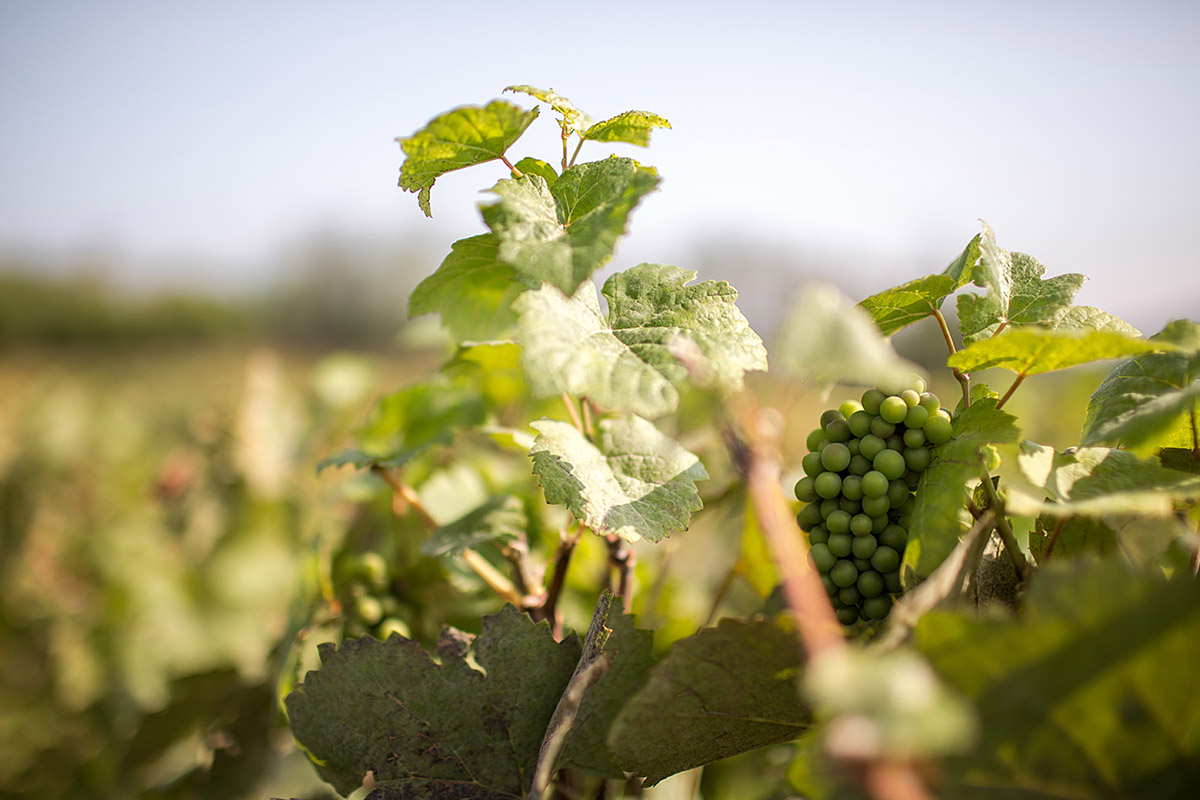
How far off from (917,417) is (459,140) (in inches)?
15.8

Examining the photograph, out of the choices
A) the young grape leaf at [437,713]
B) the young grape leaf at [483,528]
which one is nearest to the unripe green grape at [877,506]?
the young grape leaf at [437,713]

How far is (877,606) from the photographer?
20.4 inches

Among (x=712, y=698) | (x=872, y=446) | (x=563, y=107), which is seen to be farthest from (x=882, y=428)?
(x=563, y=107)

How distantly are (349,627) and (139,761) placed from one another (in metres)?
→ 0.48

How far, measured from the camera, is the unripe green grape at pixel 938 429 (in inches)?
20.0

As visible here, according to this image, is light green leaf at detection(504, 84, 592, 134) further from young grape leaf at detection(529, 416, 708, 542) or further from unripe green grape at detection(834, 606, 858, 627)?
unripe green grape at detection(834, 606, 858, 627)

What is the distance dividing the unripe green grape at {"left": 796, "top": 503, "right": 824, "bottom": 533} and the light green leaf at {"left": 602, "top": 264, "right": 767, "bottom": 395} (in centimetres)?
15

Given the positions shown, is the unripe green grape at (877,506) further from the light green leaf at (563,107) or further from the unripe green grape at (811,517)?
the light green leaf at (563,107)

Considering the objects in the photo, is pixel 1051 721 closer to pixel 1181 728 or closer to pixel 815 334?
pixel 1181 728

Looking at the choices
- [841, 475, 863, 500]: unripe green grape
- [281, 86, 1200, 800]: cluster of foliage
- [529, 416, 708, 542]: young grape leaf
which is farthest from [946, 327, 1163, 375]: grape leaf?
[529, 416, 708, 542]: young grape leaf

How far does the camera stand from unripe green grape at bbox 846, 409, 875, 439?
1.72ft

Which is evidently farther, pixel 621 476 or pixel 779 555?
pixel 621 476

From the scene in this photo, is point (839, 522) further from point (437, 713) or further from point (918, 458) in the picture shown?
point (437, 713)

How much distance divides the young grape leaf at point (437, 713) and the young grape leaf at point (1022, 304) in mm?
417
